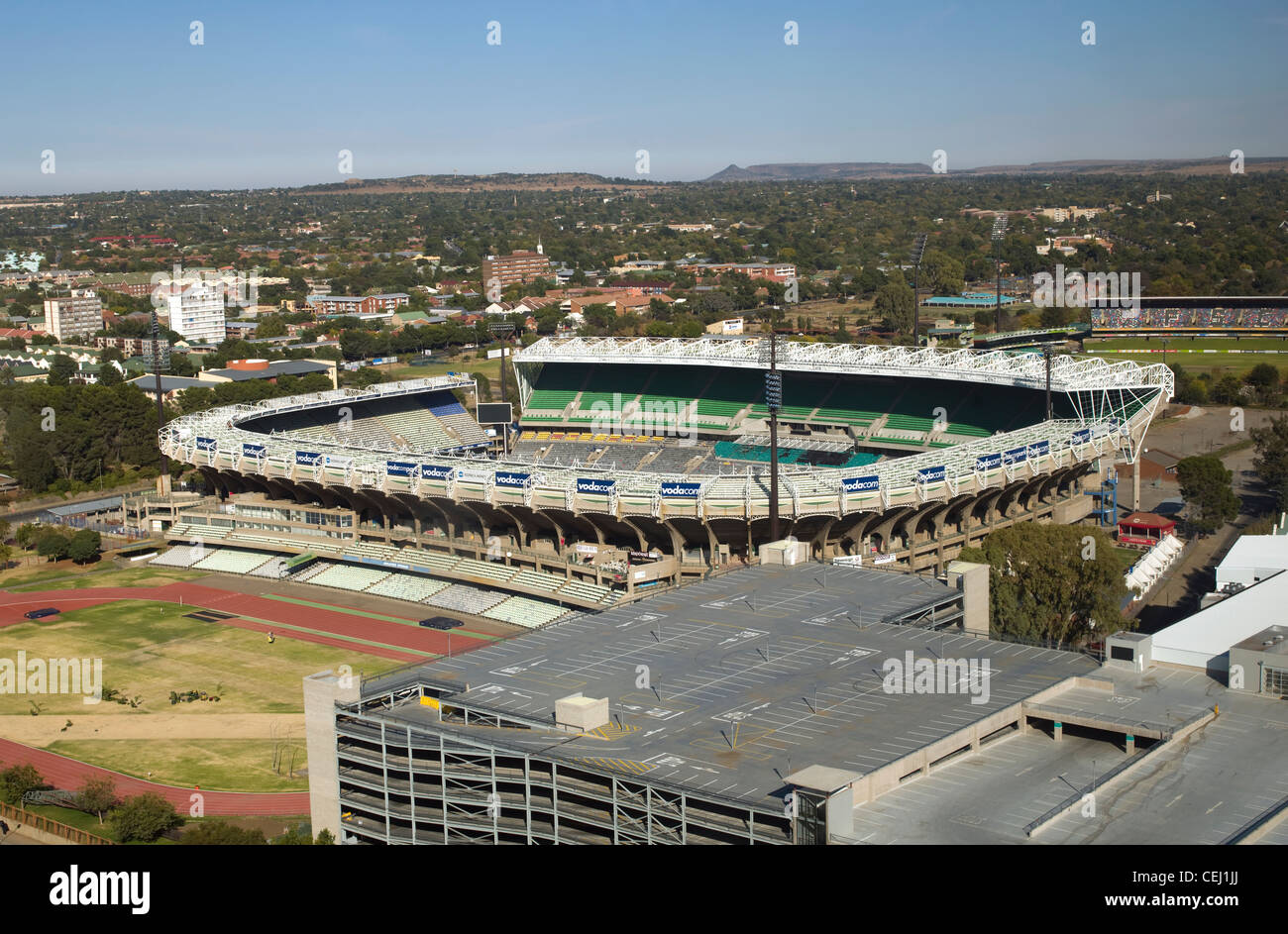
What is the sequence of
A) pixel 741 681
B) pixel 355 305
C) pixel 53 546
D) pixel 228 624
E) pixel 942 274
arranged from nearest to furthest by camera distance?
pixel 741 681
pixel 228 624
pixel 53 546
pixel 355 305
pixel 942 274

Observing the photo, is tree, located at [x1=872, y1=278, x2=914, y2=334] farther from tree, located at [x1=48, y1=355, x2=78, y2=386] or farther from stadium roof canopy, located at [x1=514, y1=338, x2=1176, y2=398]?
tree, located at [x1=48, y1=355, x2=78, y2=386]

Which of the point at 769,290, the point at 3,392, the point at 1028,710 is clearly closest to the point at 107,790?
the point at 1028,710

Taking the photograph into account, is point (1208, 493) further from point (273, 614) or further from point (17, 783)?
point (17, 783)

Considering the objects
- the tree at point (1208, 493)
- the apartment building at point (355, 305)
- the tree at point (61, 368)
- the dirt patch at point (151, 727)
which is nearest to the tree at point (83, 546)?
the dirt patch at point (151, 727)

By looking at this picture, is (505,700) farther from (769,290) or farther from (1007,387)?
(769,290)

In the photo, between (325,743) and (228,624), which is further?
(228,624)

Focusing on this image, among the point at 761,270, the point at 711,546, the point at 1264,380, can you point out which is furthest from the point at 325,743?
the point at 761,270

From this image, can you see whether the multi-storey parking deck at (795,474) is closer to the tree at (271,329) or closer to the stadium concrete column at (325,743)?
the stadium concrete column at (325,743)
